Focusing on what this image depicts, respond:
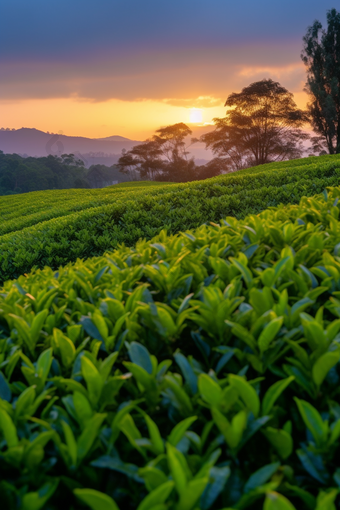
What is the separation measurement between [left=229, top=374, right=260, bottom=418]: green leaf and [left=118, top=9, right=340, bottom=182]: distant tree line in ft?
138

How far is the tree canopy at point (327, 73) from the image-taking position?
36406mm

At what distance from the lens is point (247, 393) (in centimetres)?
101

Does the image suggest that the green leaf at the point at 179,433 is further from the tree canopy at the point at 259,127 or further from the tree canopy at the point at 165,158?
the tree canopy at the point at 165,158

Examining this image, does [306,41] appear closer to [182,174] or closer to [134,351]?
[182,174]

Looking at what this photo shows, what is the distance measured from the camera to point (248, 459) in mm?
1020

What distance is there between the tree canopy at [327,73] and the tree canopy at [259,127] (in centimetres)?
425

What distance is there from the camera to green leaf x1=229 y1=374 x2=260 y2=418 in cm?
99

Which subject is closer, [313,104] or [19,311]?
[19,311]

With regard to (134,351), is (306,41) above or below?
above

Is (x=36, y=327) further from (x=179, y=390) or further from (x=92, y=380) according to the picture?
(x=179, y=390)

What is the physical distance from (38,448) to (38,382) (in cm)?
35

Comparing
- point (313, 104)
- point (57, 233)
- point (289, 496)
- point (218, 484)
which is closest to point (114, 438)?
point (218, 484)

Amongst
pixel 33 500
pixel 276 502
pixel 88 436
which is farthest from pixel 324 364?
pixel 33 500

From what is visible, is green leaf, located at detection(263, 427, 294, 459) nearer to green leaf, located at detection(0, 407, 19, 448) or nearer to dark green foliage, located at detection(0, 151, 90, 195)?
green leaf, located at detection(0, 407, 19, 448)
